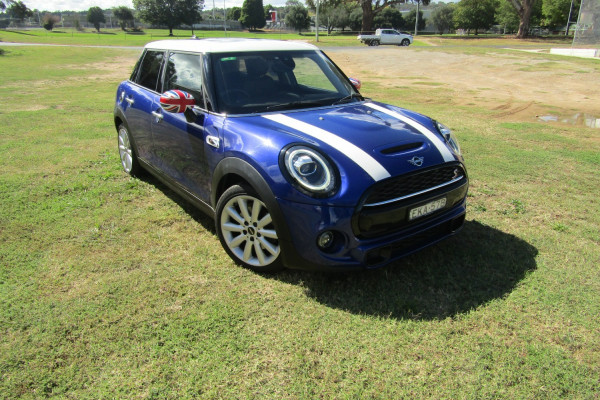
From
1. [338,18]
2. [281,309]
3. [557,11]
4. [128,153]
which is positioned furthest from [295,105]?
[338,18]

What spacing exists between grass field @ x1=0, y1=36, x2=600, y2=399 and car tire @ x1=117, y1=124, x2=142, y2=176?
262mm

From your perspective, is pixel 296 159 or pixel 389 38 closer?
pixel 296 159

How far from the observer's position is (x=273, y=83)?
3.76 m

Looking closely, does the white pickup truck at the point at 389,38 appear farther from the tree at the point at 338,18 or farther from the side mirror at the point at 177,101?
the side mirror at the point at 177,101

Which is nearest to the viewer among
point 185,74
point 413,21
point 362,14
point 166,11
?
point 185,74

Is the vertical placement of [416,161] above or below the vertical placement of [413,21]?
below

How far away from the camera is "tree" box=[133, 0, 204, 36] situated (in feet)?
243

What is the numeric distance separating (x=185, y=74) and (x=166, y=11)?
79613 millimetres

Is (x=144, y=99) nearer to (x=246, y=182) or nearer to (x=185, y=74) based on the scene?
(x=185, y=74)

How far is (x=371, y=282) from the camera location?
3.14 meters

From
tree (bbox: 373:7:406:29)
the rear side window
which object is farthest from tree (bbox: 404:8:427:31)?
the rear side window

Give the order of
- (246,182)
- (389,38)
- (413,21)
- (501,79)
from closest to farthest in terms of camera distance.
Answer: (246,182), (501,79), (389,38), (413,21)

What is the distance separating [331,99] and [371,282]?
5.48ft

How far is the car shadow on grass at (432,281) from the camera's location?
2.87m
